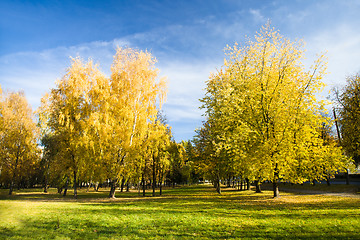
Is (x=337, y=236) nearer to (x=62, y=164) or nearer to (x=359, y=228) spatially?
(x=359, y=228)

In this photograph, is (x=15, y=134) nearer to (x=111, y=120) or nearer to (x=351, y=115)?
(x=111, y=120)

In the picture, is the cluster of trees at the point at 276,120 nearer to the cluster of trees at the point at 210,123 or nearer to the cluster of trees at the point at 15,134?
the cluster of trees at the point at 210,123

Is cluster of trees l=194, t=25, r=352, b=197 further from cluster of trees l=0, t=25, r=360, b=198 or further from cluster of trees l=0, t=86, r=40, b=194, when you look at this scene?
cluster of trees l=0, t=86, r=40, b=194

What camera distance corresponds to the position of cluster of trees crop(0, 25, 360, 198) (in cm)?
1628

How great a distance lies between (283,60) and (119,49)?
1974 centimetres

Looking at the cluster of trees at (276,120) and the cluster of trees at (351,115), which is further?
the cluster of trees at (351,115)

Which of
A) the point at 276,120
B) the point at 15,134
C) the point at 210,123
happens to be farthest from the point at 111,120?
the point at 15,134

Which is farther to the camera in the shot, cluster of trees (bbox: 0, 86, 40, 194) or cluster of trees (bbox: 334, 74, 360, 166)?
cluster of trees (bbox: 0, 86, 40, 194)

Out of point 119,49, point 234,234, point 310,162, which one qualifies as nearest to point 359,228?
point 234,234

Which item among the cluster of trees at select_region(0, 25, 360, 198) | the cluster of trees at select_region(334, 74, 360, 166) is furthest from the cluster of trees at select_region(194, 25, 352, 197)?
the cluster of trees at select_region(334, 74, 360, 166)

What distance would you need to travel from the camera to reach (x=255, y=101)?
17375mm

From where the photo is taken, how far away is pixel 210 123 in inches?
1062

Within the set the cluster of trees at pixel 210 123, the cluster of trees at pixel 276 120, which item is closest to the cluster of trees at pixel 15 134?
the cluster of trees at pixel 210 123

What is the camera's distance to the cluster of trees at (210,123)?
1628cm
